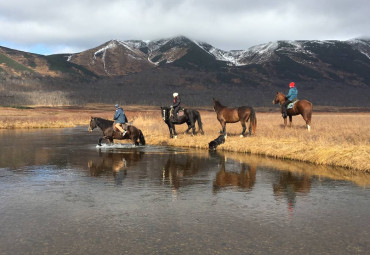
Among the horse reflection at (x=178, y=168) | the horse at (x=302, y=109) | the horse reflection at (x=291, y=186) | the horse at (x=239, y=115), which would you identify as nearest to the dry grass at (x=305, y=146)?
the horse at (x=239, y=115)

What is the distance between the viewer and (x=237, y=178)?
11.4 meters

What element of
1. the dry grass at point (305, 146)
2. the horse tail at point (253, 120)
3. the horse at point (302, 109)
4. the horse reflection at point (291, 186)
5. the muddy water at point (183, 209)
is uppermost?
the horse at point (302, 109)

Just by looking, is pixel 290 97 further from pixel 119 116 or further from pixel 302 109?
pixel 119 116

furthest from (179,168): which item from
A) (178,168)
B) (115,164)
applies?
(115,164)

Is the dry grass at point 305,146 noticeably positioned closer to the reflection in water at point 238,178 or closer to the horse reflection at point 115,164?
the reflection in water at point 238,178

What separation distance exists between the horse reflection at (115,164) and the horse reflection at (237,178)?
9.56ft

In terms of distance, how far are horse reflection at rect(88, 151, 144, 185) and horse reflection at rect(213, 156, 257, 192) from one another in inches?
115

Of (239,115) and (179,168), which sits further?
(239,115)

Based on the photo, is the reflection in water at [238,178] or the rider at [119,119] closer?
the reflection in water at [238,178]

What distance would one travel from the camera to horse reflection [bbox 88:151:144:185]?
12.3 m

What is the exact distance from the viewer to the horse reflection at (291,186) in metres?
8.95

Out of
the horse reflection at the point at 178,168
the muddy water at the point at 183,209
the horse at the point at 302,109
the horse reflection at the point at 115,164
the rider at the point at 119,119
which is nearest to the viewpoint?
the muddy water at the point at 183,209

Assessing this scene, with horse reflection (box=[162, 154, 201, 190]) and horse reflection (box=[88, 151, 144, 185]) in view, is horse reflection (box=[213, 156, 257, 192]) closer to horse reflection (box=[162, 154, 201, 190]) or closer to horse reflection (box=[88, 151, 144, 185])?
horse reflection (box=[162, 154, 201, 190])

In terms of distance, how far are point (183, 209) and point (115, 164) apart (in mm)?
7121
